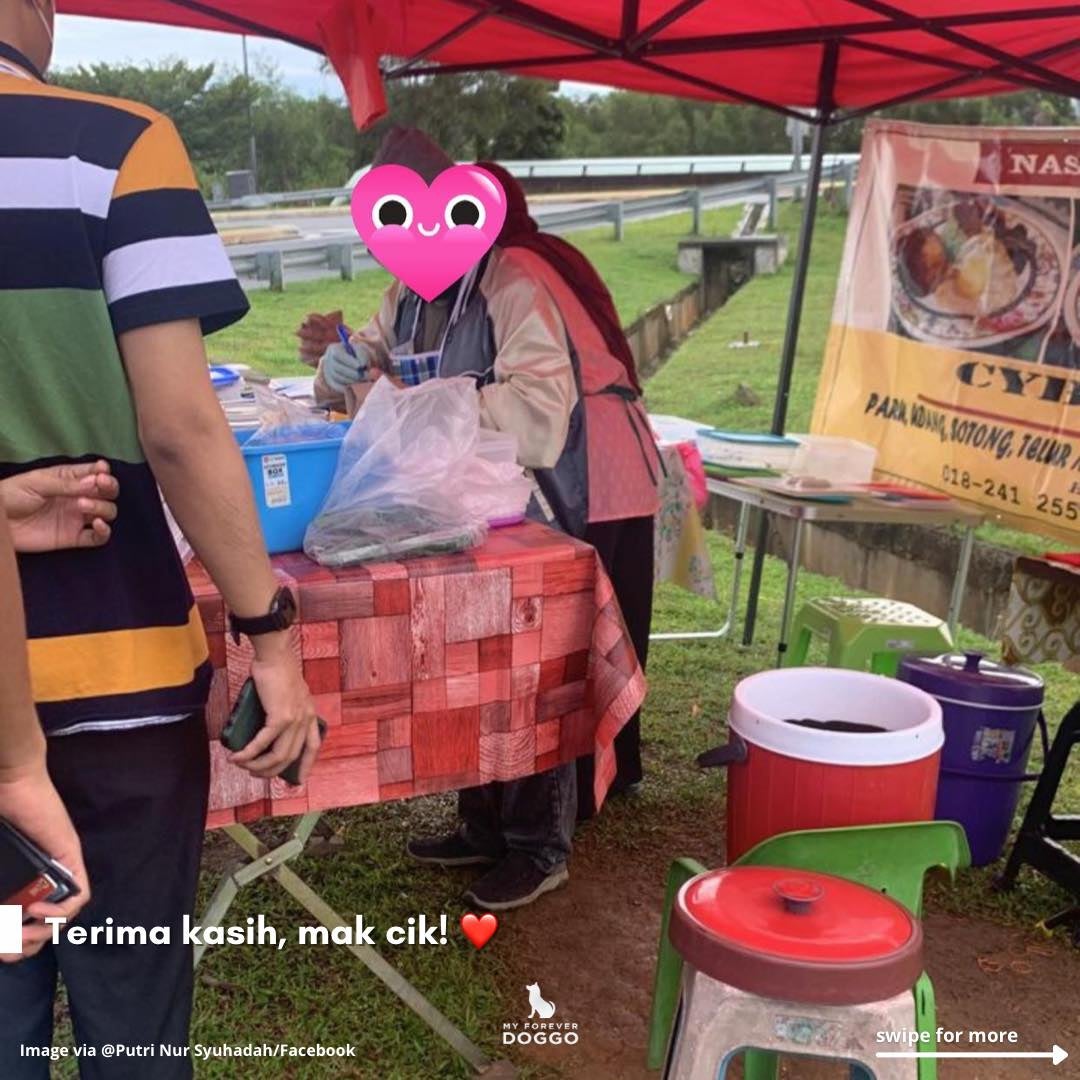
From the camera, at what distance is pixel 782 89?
421 cm

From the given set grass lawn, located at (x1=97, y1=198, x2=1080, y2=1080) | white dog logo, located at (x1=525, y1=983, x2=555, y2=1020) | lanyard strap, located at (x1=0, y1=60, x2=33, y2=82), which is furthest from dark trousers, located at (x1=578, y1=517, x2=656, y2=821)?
lanyard strap, located at (x1=0, y1=60, x2=33, y2=82)

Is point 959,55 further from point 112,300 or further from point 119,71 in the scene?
point 119,71

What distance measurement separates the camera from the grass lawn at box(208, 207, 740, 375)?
827 cm

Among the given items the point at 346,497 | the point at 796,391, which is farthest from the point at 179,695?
the point at 796,391

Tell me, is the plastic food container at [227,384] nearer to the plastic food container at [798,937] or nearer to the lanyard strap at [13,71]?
the lanyard strap at [13,71]

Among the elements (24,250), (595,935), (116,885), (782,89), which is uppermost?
(782,89)

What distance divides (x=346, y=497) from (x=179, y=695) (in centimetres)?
68

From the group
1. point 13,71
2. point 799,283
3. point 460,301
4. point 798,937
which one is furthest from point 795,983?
point 799,283

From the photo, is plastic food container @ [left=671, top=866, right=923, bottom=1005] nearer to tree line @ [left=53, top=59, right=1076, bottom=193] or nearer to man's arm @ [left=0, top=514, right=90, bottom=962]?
man's arm @ [left=0, top=514, right=90, bottom=962]

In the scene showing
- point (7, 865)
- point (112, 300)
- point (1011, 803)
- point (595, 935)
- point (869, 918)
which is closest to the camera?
point (7, 865)

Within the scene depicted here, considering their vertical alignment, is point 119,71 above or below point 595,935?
above

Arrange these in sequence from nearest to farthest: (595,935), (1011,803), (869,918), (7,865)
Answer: (7,865) → (869,918) → (595,935) → (1011,803)

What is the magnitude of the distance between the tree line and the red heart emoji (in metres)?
4.12

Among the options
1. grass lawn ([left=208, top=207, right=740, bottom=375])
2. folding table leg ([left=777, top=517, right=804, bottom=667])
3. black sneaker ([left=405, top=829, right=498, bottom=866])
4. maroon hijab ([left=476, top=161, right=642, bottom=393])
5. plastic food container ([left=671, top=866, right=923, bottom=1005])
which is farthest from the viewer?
grass lawn ([left=208, top=207, right=740, bottom=375])
